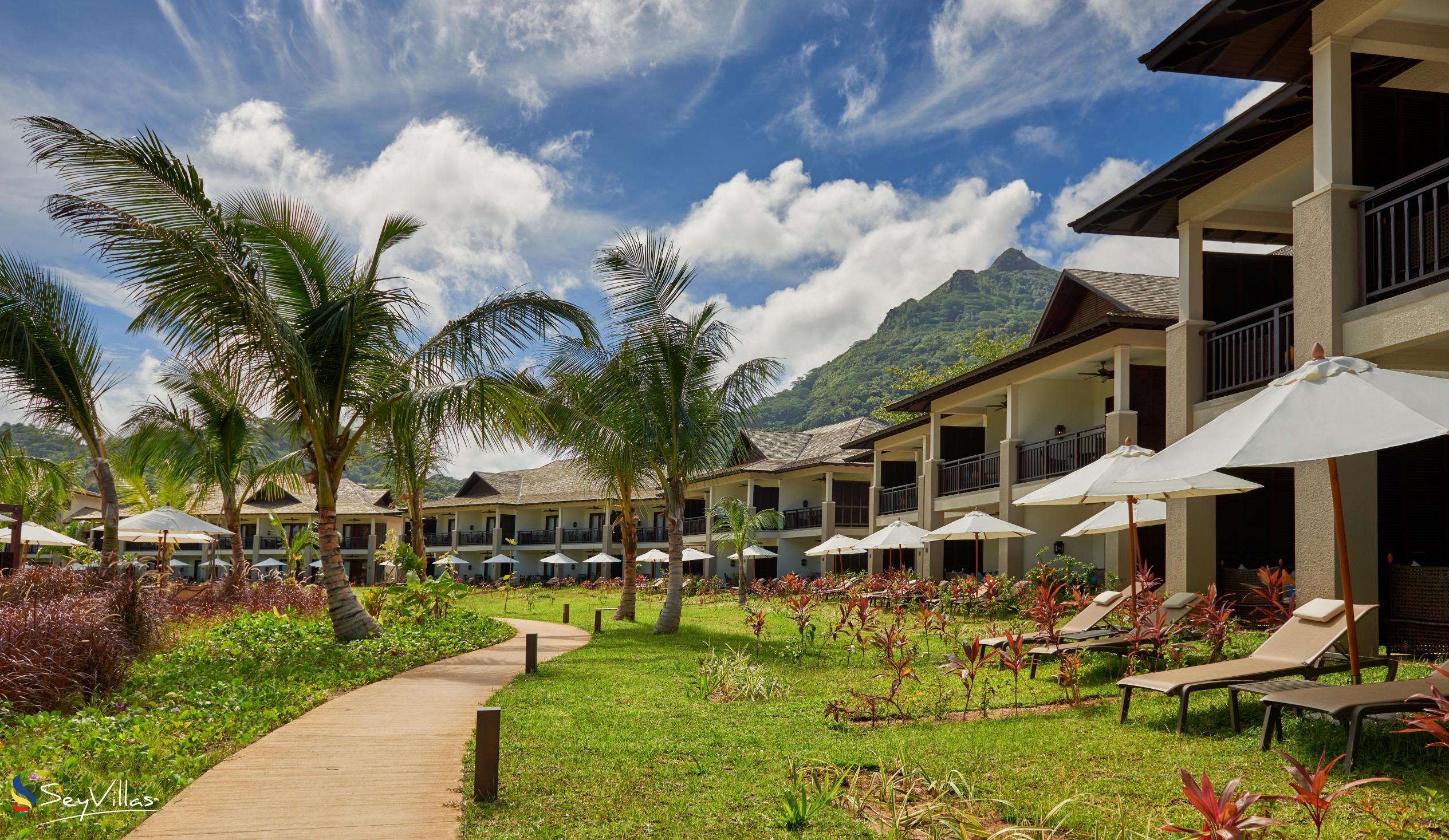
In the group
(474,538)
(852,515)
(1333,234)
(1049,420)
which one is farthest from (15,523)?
(474,538)

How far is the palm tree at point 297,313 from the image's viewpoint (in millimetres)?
10883

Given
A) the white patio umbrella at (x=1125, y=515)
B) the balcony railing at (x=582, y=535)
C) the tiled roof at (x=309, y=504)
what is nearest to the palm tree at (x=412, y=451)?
the white patio umbrella at (x=1125, y=515)

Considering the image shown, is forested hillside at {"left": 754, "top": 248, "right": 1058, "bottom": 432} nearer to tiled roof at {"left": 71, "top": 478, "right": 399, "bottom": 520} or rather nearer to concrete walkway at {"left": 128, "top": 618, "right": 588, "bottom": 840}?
tiled roof at {"left": 71, "top": 478, "right": 399, "bottom": 520}

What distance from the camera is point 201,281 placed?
37.3ft

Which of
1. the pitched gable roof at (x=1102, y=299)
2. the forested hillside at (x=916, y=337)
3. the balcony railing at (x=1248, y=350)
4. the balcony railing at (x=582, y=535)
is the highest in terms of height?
the forested hillside at (x=916, y=337)

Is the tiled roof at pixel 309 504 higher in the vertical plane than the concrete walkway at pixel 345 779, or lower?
higher

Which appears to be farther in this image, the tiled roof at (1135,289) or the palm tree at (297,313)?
the tiled roof at (1135,289)

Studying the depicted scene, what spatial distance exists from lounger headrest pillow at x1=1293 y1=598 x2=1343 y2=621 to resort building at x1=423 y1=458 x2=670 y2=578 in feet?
123

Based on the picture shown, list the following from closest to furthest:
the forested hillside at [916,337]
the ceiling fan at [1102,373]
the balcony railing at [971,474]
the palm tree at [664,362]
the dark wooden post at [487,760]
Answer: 1. the dark wooden post at [487,760]
2. the palm tree at [664,362]
3. the ceiling fan at [1102,373]
4. the balcony railing at [971,474]
5. the forested hillside at [916,337]

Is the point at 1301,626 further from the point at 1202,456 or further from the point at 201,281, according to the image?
the point at 201,281

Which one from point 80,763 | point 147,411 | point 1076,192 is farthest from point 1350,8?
point 1076,192

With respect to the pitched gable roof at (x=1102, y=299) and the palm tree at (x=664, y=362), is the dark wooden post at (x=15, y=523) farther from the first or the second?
the pitched gable roof at (x=1102, y=299)

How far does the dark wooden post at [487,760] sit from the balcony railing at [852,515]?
1125 inches

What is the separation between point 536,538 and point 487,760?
45693 mm
